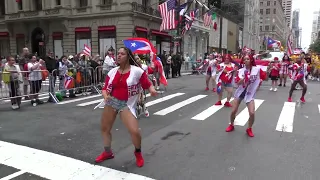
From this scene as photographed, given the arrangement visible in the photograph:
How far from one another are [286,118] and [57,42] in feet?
93.3

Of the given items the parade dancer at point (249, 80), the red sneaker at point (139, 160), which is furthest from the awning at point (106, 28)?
the red sneaker at point (139, 160)

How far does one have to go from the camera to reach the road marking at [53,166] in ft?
14.1

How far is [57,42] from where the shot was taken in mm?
31891

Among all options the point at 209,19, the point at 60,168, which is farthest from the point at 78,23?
the point at 60,168

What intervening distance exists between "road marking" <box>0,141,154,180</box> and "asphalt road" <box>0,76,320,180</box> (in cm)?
1

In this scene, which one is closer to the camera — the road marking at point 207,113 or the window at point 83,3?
the road marking at point 207,113

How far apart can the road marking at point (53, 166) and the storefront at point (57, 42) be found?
27949mm

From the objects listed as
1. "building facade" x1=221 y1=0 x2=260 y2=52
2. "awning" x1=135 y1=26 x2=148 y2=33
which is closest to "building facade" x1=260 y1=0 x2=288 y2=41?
"building facade" x1=221 y1=0 x2=260 y2=52

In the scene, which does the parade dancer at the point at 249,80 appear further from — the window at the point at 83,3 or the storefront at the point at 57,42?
the storefront at the point at 57,42

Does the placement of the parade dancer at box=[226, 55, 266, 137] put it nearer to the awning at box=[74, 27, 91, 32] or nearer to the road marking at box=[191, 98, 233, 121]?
the road marking at box=[191, 98, 233, 121]

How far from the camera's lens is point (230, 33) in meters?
60.1

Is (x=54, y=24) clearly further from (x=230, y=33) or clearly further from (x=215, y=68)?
(x=230, y=33)

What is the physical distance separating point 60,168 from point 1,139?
235cm

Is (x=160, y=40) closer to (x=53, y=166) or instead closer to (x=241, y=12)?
(x=53, y=166)
